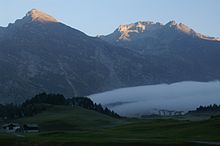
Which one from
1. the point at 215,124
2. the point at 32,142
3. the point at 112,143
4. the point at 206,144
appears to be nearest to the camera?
the point at 206,144

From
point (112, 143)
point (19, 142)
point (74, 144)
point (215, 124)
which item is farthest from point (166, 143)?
point (215, 124)

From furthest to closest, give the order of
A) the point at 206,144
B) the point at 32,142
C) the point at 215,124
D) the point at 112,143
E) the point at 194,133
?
the point at 215,124 → the point at 194,133 → the point at 32,142 → the point at 112,143 → the point at 206,144

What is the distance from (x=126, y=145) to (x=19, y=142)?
22.5 metres

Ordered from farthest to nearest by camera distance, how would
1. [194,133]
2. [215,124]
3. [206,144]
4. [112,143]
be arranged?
[215,124] < [194,133] < [112,143] < [206,144]

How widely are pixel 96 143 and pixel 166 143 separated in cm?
1278

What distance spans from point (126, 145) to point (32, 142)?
19323 millimetres

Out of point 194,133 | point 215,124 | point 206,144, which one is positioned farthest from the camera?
point 215,124

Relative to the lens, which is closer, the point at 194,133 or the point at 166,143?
the point at 166,143

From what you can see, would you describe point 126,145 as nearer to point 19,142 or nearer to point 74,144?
point 74,144

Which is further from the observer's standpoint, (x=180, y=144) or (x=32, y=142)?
(x=32, y=142)

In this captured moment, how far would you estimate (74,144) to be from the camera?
85562mm

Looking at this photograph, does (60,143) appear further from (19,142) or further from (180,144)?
(180,144)

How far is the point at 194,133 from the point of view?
10931 centimetres

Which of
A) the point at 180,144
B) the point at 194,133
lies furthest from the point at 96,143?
the point at 194,133
